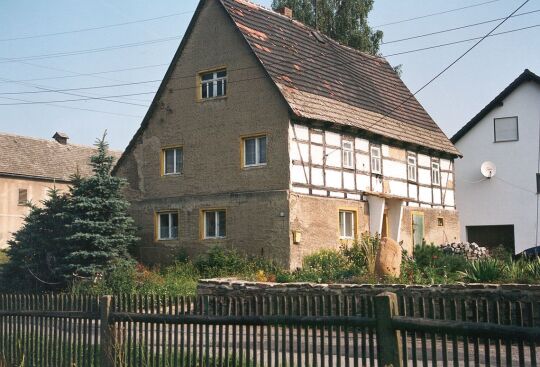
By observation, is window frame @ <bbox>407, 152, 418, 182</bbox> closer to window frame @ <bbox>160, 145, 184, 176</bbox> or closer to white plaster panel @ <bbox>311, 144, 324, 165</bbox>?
white plaster panel @ <bbox>311, 144, 324, 165</bbox>

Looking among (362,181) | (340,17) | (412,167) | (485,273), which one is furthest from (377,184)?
(340,17)

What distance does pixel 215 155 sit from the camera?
23688mm

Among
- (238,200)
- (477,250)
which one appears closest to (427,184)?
(477,250)

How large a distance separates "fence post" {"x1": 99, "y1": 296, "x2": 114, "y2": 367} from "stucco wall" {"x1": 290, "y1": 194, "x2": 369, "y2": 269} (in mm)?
13015

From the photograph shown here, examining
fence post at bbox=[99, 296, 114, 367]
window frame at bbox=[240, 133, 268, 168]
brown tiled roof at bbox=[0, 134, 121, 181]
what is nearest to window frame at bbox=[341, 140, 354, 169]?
window frame at bbox=[240, 133, 268, 168]

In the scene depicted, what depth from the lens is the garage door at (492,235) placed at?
32.2m

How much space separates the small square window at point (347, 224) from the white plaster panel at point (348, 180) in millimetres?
942

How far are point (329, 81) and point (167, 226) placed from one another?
8.72m

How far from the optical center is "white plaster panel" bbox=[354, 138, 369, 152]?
24766 mm

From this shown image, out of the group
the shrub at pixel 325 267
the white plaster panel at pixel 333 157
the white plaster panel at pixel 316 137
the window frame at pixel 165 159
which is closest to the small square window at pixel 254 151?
the white plaster panel at pixel 316 137

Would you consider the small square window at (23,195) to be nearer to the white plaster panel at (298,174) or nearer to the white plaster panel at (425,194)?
the white plaster panel at (298,174)

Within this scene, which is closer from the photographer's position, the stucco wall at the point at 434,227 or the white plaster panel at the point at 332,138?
the white plaster panel at the point at 332,138

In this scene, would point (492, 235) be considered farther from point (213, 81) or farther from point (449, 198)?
point (213, 81)

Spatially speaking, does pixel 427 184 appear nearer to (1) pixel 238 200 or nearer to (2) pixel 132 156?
(1) pixel 238 200
